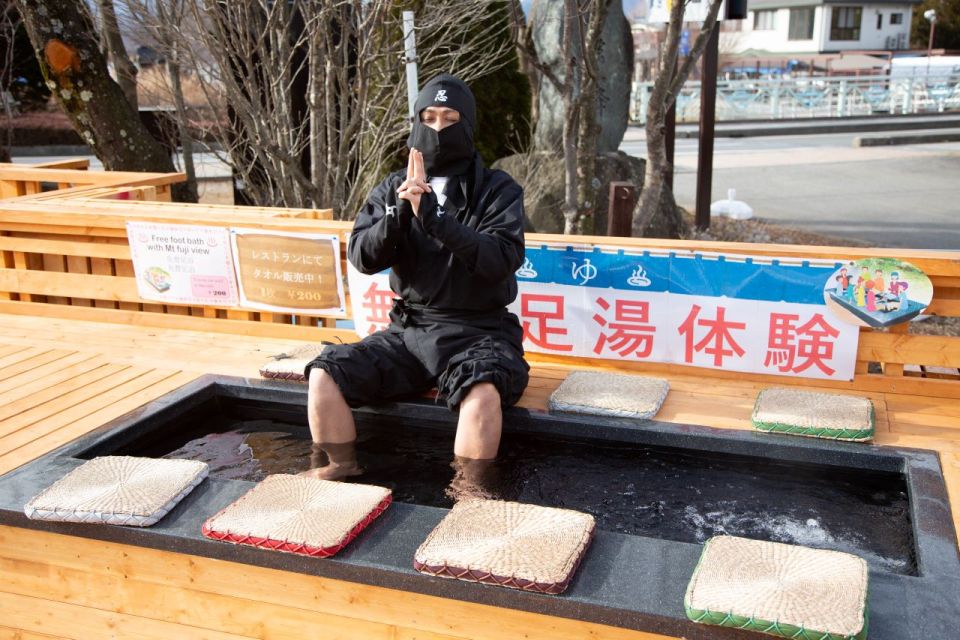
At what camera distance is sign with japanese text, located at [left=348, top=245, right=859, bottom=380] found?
401cm

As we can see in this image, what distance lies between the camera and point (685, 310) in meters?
4.20

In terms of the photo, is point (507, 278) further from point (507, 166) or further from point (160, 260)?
point (507, 166)

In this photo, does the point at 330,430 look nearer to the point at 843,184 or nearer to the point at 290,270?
the point at 290,270

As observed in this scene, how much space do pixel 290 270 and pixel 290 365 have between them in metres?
0.67

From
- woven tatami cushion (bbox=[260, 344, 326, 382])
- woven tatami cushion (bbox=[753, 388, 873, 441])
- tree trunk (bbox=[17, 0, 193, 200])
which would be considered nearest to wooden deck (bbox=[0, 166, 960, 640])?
woven tatami cushion (bbox=[753, 388, 873, 441])

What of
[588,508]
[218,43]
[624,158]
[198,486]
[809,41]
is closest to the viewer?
[198,486]

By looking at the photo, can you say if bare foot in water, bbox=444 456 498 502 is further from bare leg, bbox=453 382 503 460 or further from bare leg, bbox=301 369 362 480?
bare leg, bbox=301 369 362 480

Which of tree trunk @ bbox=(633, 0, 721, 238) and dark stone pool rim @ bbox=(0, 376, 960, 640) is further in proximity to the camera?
tree trunk @ bbox=(633, 0, 721, 238)

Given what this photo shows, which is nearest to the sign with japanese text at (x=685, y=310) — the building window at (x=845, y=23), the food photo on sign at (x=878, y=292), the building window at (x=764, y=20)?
the food photo on sign at (x=878, y=292)

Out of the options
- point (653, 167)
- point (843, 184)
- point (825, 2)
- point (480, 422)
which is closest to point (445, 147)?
point (480, 422)

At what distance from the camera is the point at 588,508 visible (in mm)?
3465

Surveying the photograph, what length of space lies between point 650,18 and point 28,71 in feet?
65.4

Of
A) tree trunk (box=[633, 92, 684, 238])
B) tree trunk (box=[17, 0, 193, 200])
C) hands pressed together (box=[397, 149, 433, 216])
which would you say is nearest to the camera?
hands pressed together (box=[397, 149, 433, 216])

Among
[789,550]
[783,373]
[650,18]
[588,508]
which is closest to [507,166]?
[650,18]
